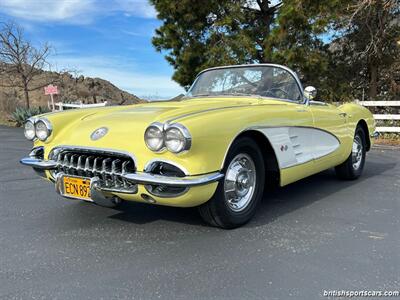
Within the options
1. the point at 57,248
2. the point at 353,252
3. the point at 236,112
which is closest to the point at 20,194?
the point at 57,248

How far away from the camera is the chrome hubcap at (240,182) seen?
336 cm

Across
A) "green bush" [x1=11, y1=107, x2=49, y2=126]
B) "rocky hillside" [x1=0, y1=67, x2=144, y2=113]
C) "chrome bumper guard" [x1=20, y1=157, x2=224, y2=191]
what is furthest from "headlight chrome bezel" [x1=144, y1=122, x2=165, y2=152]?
"rocky hillside" [x1=0, y1=67, x2=144, y2=113]

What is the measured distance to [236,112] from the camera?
3385mm

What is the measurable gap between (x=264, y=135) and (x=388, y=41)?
10993mm

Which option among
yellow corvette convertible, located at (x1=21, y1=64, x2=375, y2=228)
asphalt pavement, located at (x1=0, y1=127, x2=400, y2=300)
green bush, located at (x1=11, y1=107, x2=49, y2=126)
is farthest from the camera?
green bush, located at (x1=11, y1=107, x2=49, y2=126)

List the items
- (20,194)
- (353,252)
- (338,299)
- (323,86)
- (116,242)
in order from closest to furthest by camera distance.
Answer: (338,299) → (353,252) → (116,242) → (20,194) → (323,86)

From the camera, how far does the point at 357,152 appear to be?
563 cm

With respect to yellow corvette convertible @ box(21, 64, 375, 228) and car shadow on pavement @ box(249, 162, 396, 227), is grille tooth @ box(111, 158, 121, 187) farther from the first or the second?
car shadow on pavement @ box(249, 162, 396, 227)

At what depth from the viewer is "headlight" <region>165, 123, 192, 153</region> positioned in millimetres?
2916

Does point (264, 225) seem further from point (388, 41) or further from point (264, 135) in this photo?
point (388, 41)

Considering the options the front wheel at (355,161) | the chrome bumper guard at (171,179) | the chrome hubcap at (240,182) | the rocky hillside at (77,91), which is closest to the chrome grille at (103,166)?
the chrome bumper guard at (171,179)

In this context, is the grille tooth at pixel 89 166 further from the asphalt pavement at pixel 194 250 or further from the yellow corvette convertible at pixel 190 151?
the asphalt pavement at pixel 194 250

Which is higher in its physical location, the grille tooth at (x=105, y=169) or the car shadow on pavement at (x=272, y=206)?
the grille tooth at (x=105, y=169)

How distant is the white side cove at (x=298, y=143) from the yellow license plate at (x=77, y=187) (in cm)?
147
